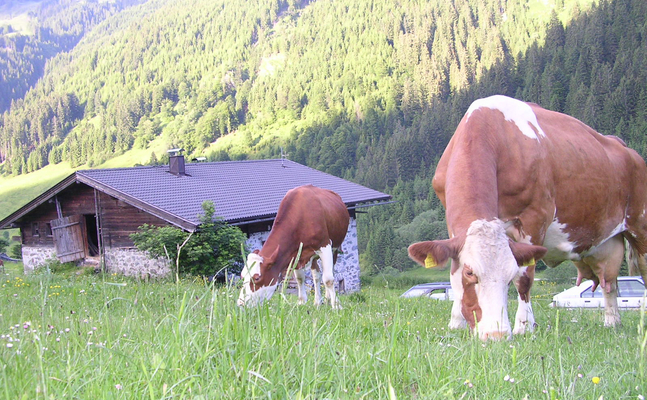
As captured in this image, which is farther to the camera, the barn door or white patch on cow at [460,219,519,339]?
the barn door

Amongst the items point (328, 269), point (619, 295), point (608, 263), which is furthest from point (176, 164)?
point (608, 263)

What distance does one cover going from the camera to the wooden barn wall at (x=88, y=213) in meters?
23.6

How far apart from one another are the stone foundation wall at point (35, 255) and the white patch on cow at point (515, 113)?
25362 mm

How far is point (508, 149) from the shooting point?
5.08 metres

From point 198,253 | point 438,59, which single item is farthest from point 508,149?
point 438,59

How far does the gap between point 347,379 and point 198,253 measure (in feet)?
58.0

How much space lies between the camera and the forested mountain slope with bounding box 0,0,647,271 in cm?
9156

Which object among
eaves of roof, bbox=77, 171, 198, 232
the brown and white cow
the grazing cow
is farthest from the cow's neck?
eaves of roof, bbox=77, 171, 198, 232

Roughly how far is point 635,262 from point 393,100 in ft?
471

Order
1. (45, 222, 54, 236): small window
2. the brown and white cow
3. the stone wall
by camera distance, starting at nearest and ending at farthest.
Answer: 1. the brown and white cow
2. (45, 222, 54, 236): small window
3. the stone wall

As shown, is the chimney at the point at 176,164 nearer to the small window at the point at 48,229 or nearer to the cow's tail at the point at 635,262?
the small window at the point at 48,229

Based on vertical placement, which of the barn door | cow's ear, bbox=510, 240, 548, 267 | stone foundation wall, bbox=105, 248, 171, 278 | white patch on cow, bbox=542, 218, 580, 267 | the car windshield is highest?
cow's ear, bbox=510, 240, 548, 267

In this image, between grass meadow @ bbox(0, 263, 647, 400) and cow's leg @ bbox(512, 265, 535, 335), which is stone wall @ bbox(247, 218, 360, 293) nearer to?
cow's leg @ bbox(512, 265, 535, 335)

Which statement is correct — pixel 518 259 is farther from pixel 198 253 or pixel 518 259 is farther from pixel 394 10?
pixel 394 10
